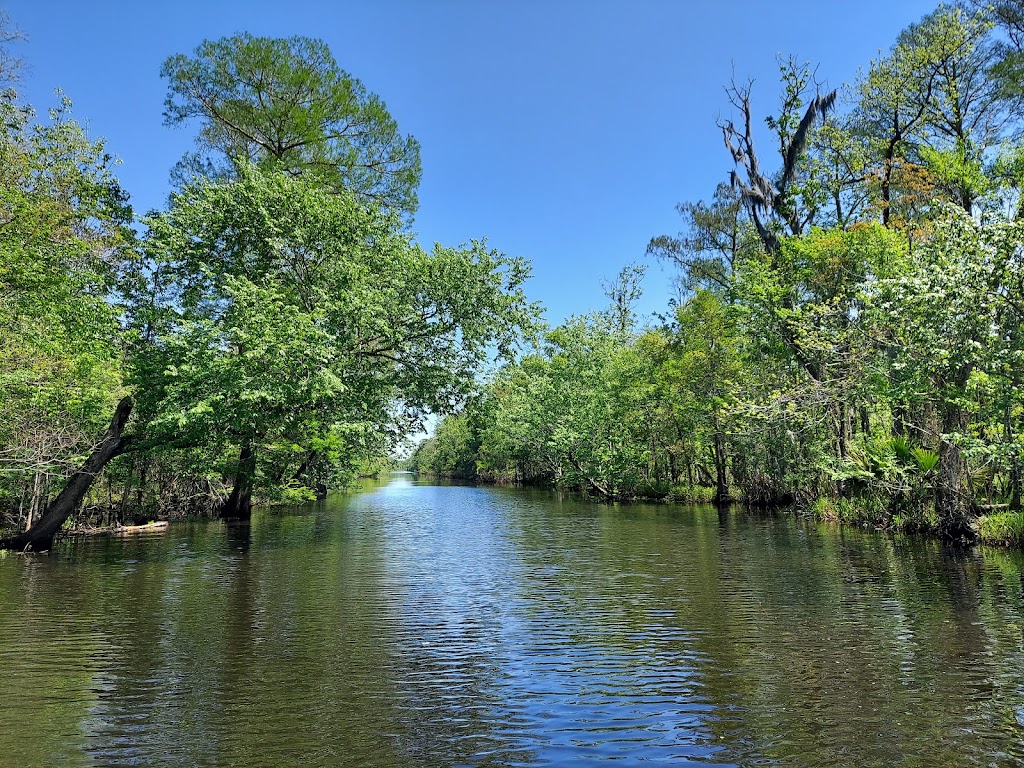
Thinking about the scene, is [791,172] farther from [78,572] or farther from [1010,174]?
[78,572]

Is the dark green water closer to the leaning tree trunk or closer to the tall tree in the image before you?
the leaning tree trunk

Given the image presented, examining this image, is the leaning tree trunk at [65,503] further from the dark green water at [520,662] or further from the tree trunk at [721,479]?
the tree trunk at [721,479]

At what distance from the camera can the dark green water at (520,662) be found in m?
5.68

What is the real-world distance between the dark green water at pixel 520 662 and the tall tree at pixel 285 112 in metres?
16.7

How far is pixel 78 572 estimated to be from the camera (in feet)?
51.5

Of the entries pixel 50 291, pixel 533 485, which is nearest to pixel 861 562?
pixel 50 291

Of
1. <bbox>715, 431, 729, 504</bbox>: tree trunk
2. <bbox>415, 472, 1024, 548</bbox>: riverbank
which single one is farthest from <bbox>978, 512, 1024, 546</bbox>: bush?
<bbox>715, 431, 729, 504</bbox>: tree trunk

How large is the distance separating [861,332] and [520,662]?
16093 millimetres

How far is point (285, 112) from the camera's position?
79.4ft

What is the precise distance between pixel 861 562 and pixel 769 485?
1777 centimetres

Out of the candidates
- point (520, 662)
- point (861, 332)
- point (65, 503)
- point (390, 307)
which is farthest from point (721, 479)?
point (65, 503)

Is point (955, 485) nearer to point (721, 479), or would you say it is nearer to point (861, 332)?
point (861, 332)

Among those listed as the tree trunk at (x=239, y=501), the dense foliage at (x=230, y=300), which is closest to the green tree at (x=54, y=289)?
the dense foliage at (x=230, y=300)

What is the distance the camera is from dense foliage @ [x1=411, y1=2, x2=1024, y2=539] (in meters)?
14.1
